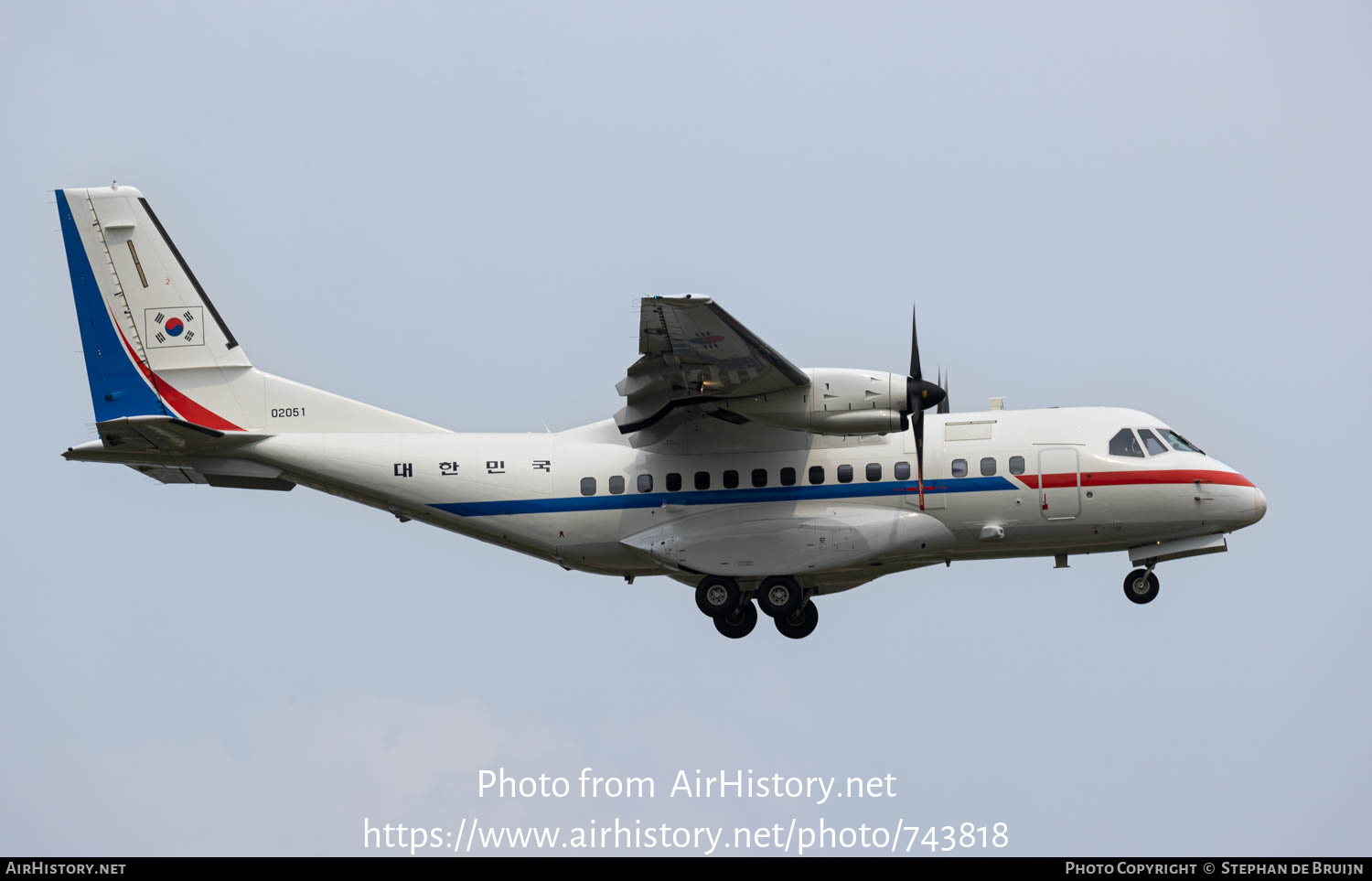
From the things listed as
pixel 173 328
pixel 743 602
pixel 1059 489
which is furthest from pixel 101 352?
pixel 1059 489

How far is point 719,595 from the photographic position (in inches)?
1169

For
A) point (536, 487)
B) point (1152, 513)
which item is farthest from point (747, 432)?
point (1152, 513)

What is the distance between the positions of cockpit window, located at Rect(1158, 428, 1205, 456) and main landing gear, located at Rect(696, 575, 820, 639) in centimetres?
647

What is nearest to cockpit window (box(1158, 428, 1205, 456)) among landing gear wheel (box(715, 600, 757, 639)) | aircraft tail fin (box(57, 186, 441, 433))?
landing gear wheel (box(715, 600, 757, 639))

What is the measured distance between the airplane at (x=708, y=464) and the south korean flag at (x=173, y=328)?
4 centimetres

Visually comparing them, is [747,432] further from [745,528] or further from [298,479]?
[298,479]

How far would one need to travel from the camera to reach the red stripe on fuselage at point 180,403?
30.8 m

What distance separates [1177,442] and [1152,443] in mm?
514

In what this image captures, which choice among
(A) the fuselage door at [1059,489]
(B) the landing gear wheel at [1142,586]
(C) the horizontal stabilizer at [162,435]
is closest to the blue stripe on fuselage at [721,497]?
(A) the fuselage door at [1059,489]

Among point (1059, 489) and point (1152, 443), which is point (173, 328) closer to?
point (1059, 489)

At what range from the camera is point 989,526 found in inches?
1140

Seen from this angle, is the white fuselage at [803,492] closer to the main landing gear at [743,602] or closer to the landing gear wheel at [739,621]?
the main landing gear at [743,602]

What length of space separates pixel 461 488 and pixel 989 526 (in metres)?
8.68

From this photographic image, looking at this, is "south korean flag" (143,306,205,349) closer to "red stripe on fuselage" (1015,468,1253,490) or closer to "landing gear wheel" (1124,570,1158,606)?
"red stripe on fuselage" (1015,468,1253,490)
